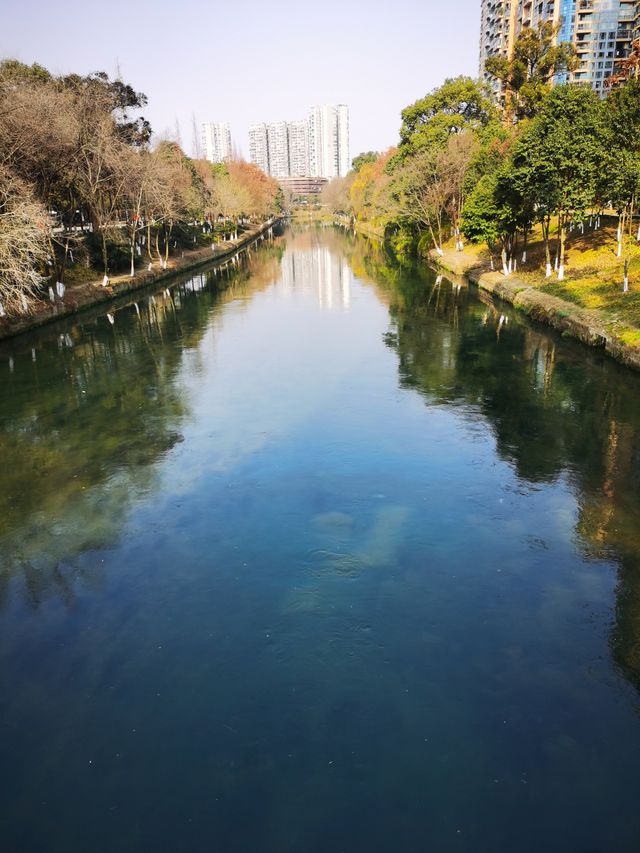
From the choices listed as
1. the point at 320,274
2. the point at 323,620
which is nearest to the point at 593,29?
the point at 320,274

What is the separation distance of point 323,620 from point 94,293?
38.7 meters

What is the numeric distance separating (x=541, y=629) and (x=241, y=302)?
38877 millimetres

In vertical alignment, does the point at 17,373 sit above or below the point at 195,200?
below

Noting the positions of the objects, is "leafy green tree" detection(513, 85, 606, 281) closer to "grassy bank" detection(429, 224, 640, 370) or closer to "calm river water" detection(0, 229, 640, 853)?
"grassy bank" detection(429, 224, 640, 370)

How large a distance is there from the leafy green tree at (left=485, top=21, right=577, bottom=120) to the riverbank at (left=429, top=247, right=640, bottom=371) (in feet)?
92.0

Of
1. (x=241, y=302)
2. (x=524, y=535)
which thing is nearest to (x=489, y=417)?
(x=524, y=535)

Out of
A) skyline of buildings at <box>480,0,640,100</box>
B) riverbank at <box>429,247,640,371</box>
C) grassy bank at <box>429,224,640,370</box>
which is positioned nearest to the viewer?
riverbank at <box>429,247,640,371</box>

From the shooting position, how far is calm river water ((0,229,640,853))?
23.9 feet

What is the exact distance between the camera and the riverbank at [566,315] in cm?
2438

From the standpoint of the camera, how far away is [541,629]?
10078 mm

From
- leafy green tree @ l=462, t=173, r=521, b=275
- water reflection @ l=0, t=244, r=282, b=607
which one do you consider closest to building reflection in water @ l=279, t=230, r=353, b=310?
leafy green tree @ l=462, t=173, r=521, b=275

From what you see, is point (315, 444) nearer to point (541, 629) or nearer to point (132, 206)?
point (541, 629)

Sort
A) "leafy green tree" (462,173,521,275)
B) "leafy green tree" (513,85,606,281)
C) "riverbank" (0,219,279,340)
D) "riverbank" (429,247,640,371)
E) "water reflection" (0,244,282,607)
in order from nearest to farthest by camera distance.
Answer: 1. "water reflection" (0,244,282,607)
2. "riverbank" (429,247,640,371)
3. "leafy green tree" (513,85,606,281)
4. "riverbank" (0,219,279,340)
5. "leafy green tree" (462,173,521,275)

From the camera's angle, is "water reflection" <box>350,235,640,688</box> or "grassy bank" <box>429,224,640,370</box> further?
"grassy bank" <box>429,224,640,370</box>
